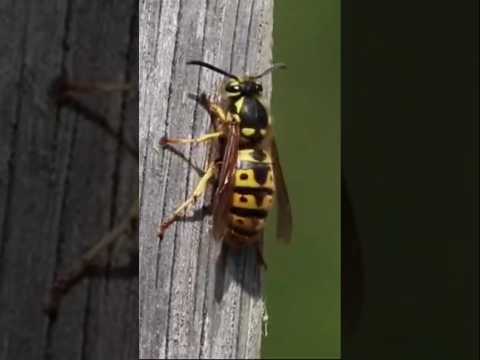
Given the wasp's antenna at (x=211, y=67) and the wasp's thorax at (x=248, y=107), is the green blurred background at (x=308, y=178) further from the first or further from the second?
the wasp's antenna at (x=211, y=67)

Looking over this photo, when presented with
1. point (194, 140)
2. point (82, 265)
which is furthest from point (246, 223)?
point (82, 265)

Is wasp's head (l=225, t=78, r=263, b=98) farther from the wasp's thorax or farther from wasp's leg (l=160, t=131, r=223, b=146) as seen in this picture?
wasp's leg (l=160, t=131, r=223, b=146)

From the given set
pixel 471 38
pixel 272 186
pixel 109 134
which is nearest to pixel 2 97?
pixel 109 134

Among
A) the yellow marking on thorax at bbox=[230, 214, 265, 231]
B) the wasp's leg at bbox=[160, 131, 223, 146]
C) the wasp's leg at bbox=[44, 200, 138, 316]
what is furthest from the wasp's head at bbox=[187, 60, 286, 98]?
the wasp's leg at bbox=[44, 200, 138, 316]

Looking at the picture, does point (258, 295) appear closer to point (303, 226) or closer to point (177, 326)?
point (177, 326)

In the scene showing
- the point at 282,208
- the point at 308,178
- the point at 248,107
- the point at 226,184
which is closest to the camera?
the point at 226,184

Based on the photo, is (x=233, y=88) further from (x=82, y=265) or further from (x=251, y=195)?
(x=82, y=265)

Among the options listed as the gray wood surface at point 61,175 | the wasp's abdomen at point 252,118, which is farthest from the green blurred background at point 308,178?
the gray wood surface at point 61,175
